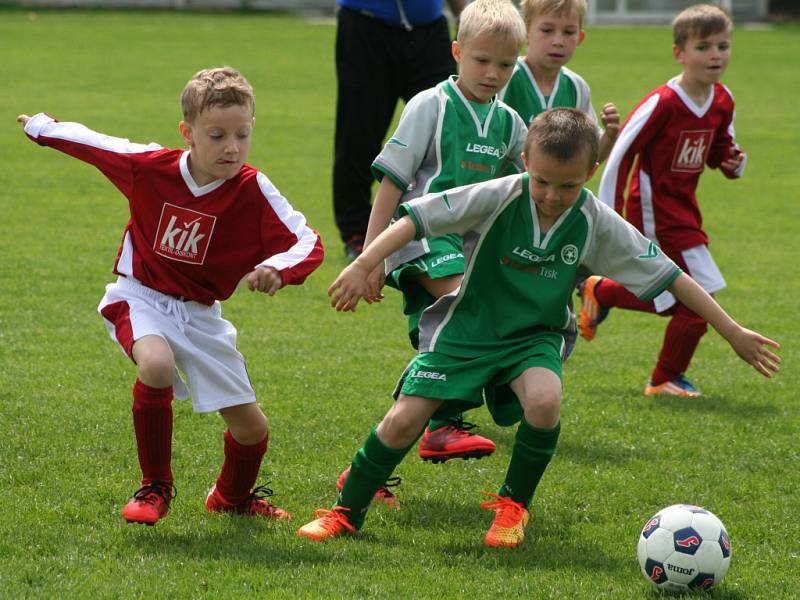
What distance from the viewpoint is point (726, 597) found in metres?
3.83

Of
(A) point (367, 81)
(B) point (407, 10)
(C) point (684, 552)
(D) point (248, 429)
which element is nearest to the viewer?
(C) point (684, 552)

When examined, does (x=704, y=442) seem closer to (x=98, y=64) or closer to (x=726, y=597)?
(x=726, y=597)

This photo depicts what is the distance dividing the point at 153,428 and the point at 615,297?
309 cm

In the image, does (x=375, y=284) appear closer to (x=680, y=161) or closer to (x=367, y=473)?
(x=367, y=473)

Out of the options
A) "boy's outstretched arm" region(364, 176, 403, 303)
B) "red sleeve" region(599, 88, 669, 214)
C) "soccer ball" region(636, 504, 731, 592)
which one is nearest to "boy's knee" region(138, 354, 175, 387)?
"boy's outstretched arm" region(364, 176, 403, 303)

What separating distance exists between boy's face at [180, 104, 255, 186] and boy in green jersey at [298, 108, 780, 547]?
1.95ft

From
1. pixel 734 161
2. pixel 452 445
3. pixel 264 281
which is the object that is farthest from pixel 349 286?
pixel 734 161

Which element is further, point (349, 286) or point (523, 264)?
point (523, 264)

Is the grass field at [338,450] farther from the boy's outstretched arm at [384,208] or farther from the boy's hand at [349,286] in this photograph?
the boy's outstretched arm at [384,208]

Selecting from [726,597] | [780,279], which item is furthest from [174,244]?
[780,279]

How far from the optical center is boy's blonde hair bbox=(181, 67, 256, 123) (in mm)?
4230

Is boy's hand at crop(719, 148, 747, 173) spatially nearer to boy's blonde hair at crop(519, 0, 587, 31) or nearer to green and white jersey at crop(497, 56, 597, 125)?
green and white jersey at crop(497, 56, 597, 125)

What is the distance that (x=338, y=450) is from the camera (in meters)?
5.16

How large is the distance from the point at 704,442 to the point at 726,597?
5.54 feet
